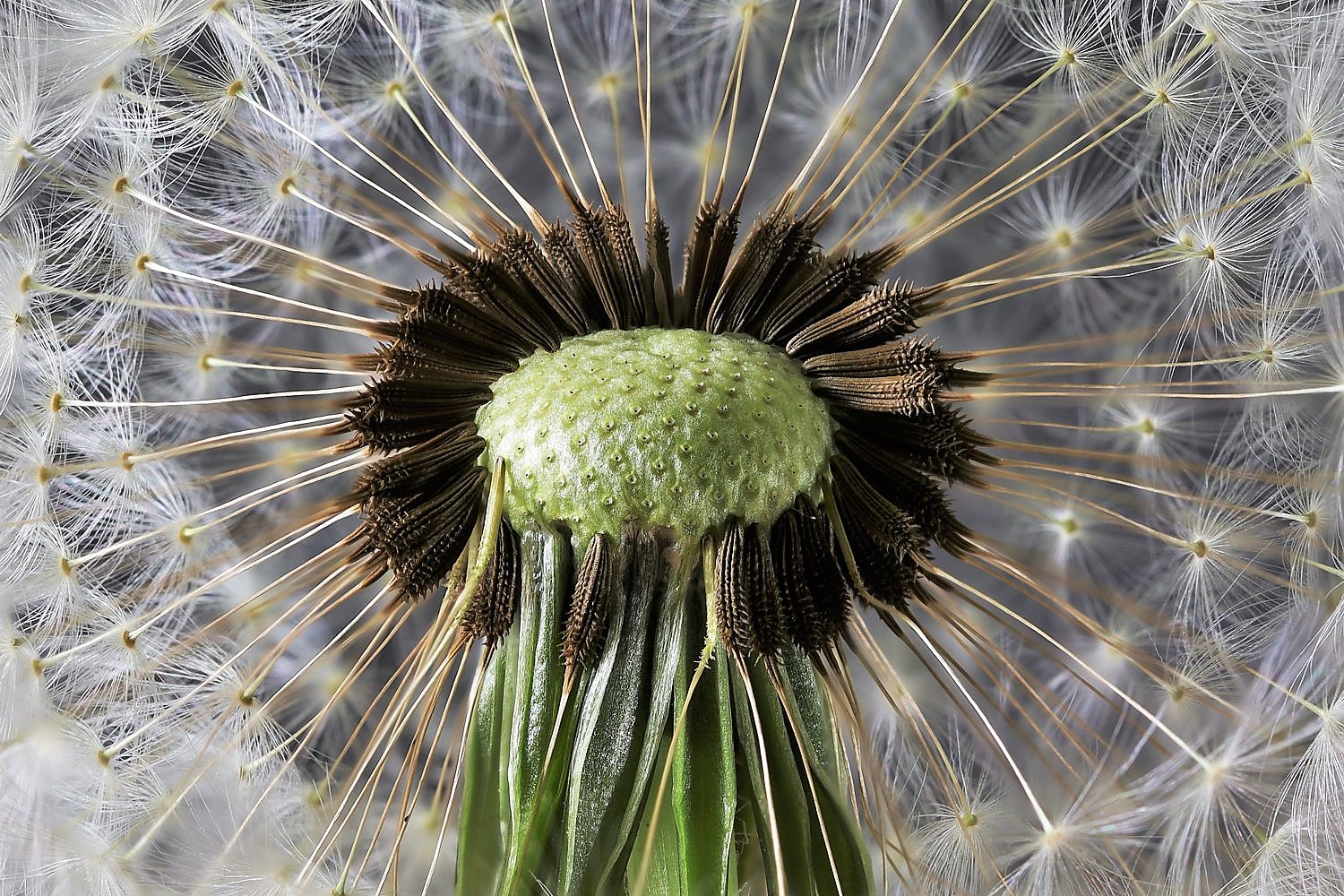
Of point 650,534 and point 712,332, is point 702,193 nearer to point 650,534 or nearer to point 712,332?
point 712,332

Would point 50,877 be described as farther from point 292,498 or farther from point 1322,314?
point 1322,314

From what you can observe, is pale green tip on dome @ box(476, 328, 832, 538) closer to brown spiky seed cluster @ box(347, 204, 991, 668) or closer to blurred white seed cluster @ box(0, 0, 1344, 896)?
brown spiky seed cluster @ box(347, 204, 991, 668)

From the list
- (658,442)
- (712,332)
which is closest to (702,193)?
(712,332)

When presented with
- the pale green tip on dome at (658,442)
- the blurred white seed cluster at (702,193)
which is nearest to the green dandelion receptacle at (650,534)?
the pale green tip on dome at (658,442)

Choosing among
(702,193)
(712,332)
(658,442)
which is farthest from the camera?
(702,193)

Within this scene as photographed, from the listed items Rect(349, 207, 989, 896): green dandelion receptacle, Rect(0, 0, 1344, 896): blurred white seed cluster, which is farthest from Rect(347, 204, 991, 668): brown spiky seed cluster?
Rect(0, 0, 1344, 896): blurred white seed cluster

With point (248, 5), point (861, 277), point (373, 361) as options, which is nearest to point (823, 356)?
point (861, 277)

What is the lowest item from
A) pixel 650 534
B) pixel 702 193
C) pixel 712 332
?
pixel 650 534

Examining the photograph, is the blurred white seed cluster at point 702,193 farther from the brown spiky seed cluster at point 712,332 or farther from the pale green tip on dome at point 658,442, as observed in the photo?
the pale green tip on dome at point 658,442
